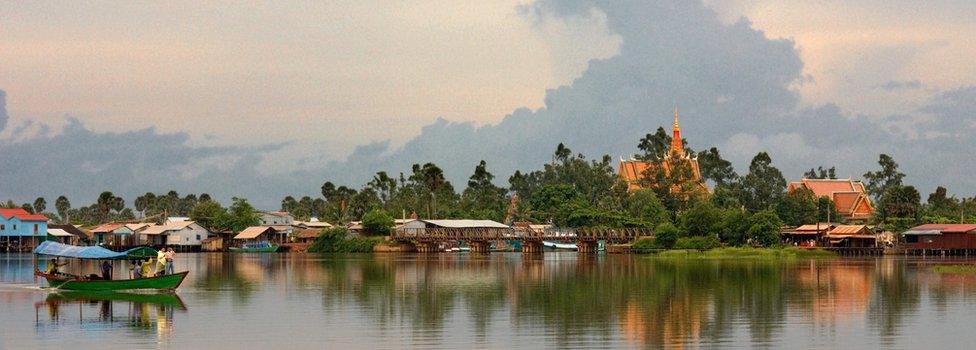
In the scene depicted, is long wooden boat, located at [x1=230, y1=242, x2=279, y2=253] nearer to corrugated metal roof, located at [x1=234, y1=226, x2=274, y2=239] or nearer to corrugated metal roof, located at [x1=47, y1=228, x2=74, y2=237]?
corrugated metal roof, located at [x1=234, y1=226, x2=274, y2=239]

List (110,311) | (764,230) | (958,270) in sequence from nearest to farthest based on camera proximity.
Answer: (110,311) < (958,270) < (764,230)

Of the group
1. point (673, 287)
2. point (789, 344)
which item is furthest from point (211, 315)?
point (673, 287)

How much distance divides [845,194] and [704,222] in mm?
38378

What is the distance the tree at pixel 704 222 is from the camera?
298 ft

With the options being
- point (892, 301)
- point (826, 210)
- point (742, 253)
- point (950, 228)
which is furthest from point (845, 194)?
point (892, 301)

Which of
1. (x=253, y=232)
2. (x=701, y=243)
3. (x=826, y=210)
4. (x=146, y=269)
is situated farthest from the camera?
(x=253, y=232)

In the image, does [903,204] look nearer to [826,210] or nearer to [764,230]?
[826,210]

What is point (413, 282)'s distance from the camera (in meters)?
47.9

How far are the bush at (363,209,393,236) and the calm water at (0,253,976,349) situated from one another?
6513 cm

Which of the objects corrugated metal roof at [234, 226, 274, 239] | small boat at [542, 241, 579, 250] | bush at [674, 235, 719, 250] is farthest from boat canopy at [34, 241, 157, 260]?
corrugated metal roof at [234, 226, 274, 239]

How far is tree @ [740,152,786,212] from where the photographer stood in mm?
111750

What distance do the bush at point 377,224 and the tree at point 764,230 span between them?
3913cm

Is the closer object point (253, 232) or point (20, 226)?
point (20, 226)

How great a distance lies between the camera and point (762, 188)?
111562mm
